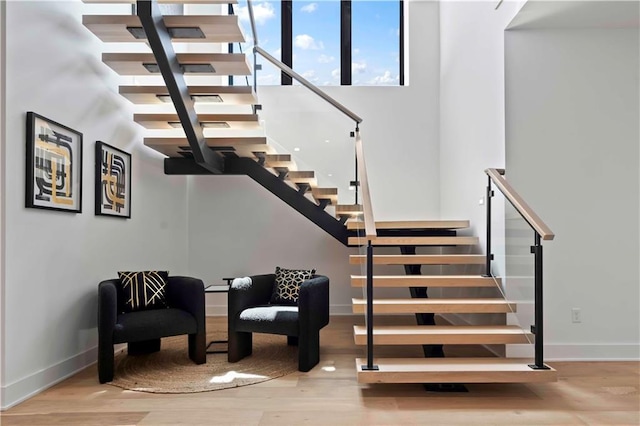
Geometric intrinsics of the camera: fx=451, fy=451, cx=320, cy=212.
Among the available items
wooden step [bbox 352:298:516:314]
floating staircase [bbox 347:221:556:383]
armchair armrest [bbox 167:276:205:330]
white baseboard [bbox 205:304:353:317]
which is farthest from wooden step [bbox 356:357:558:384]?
white baseboard [bbox 205:304:353:317]

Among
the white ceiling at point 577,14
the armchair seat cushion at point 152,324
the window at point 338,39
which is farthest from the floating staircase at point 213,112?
the white ceiling at point 577,14

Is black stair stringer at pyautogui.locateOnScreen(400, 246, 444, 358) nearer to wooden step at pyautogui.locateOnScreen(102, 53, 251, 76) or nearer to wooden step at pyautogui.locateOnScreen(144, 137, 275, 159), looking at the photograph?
wooden step at pyautogui.locateOnScreen(144, 137, 275, 159)

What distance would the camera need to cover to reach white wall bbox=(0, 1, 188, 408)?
9.74 feet

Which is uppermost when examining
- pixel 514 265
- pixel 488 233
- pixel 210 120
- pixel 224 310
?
pixel 210 120

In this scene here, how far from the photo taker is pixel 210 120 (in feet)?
14.8

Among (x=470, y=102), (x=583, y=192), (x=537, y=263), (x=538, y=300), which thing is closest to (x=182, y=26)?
(x=470, y=102)

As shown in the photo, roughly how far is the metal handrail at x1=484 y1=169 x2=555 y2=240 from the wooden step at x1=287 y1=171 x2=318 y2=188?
1966mm

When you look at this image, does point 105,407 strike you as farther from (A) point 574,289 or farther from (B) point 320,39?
(B) point 320,39

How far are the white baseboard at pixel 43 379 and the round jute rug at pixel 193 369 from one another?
0.83ft

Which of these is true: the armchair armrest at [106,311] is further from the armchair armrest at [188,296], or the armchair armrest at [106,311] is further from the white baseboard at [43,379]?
the armchair armrest at [188,296]

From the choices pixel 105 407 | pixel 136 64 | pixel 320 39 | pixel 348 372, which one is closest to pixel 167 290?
pixel 105 407

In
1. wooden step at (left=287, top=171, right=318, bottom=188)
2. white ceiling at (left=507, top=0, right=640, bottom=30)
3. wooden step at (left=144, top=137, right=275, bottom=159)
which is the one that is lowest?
wooden step at (left=287, top=171, right=318, bottom=188)

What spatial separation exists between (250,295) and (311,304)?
67 cm

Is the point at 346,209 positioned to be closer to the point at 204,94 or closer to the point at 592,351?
the point at 204,94
